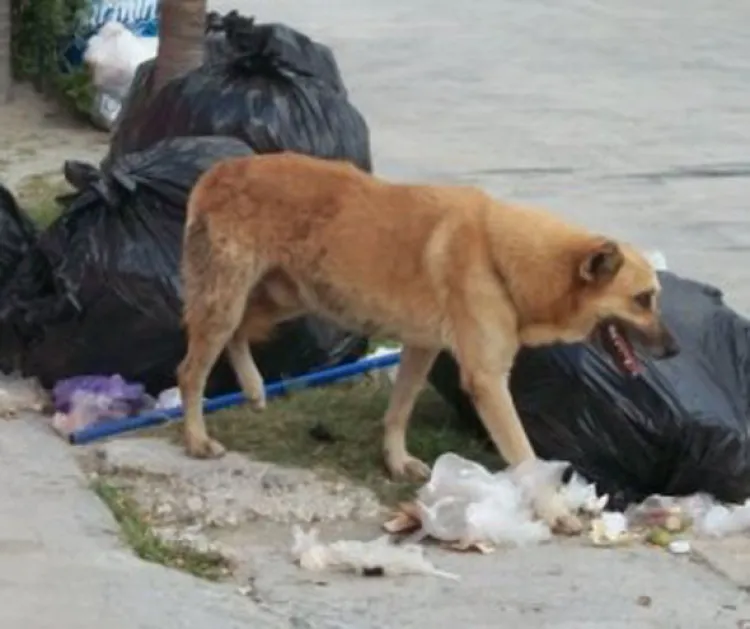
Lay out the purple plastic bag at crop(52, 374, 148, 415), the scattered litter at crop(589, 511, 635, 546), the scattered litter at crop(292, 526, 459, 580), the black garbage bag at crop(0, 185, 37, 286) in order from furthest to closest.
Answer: the black garbage bag at crop(0, 185, 37, 286)
the purple plastic bag at crop(52, 374, 148, 415)
the scattered litter at crop(589, 511, 635, 546)
the scattered litter at crop(292, 526, 459, 580)

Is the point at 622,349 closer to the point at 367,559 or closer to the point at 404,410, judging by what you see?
the point at 404,410

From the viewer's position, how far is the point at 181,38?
8750mm

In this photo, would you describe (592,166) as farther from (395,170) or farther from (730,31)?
(730,31)

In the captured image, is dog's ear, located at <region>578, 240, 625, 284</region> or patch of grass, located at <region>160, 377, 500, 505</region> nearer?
dog's ear, located at <region>578, 240, 625, 284</region>

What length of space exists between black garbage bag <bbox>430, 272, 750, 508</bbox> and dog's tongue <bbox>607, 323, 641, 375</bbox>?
0.12 m

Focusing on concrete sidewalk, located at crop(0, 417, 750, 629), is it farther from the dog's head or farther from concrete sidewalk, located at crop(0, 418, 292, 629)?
the dog's head

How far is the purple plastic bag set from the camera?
6434 millimetres

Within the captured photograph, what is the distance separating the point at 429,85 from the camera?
43.5 ft

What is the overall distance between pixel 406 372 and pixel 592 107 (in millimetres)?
6673

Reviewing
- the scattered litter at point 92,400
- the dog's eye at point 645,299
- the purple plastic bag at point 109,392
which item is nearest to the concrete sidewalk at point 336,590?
the dog's eye at point 645,299

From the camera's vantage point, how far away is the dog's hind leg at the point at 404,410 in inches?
235

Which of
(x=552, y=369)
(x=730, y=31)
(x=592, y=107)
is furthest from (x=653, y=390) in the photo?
(x=730, y=31)

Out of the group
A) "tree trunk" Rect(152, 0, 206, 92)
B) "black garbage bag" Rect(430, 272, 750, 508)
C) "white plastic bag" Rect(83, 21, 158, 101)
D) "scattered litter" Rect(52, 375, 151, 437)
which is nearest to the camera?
"black garbage bag" Rect(430, 272, 750, 508)

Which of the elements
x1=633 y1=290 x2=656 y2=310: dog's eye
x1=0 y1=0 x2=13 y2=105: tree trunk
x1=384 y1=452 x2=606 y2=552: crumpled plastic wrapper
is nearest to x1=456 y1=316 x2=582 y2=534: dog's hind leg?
x1=384 y1=452 x2=606 y2=552: crumpled plastic wrapper
